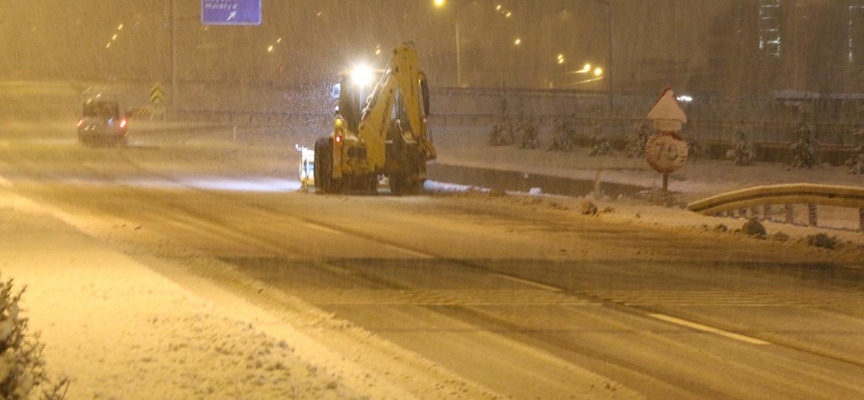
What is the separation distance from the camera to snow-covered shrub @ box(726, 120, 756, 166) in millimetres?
37531

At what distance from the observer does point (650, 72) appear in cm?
7981

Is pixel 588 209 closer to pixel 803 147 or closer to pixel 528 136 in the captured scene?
pixel 803 147

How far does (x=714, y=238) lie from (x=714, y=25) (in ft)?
202

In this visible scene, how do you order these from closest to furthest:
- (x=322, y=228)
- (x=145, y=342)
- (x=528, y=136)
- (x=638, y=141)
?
(x=145, y=342)
(x=322, y=228)
(x=638, y=141)
(x=528, y=136)

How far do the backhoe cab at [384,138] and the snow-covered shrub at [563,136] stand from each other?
2102cm

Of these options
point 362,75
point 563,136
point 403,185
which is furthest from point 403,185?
point 563,136

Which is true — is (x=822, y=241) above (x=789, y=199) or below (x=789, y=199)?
below

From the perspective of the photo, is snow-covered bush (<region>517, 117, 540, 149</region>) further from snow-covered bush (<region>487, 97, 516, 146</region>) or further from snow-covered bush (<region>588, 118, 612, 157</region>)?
snow-covered bush (<region>588, 118, 612, 157</region>)

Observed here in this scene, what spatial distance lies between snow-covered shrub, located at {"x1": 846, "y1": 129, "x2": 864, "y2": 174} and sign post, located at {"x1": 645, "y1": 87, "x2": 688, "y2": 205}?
12559mm

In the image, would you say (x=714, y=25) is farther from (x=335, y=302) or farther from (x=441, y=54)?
(x=335, y=302)

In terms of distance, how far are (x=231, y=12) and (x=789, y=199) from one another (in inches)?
1442

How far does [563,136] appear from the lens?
152 ft

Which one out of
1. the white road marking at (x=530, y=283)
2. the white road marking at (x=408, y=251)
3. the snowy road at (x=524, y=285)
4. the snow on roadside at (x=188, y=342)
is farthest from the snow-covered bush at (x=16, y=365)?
the white road marking at (x=408, y=251)

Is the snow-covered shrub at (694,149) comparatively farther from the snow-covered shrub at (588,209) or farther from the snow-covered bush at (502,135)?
the snow-covered shrub at (588,209)
